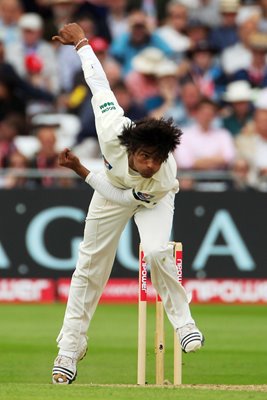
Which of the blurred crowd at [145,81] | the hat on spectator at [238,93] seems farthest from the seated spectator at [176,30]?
the hat on spectator at [238,93]

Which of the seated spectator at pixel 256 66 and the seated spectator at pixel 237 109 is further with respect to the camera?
the seated spectator at pixel 256 66

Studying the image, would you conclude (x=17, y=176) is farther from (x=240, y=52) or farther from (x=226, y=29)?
(x=226, y=29)

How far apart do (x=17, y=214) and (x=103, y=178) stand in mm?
6123

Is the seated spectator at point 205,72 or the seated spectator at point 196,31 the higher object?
the seated spectator at point 196,31

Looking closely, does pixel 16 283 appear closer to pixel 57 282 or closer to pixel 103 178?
pixel 57 282

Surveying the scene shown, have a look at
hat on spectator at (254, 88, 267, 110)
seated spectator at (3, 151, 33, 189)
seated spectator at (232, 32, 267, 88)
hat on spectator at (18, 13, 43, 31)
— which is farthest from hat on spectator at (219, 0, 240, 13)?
seated spectator at (3, 151, 33, 189)

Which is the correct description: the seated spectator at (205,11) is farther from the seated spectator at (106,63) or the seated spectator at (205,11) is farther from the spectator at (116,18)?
the seated spectator at (106,63)

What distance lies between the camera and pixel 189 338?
717 centimetres

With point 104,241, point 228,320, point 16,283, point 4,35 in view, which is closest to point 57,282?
point 16,283

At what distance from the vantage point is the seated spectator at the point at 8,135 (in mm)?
13609

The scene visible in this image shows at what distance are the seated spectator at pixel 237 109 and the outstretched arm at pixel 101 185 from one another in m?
7.38

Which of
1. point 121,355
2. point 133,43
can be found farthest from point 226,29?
point 121,355

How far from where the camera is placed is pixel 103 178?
738 centimetres

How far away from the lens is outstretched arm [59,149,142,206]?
7.25 metres
